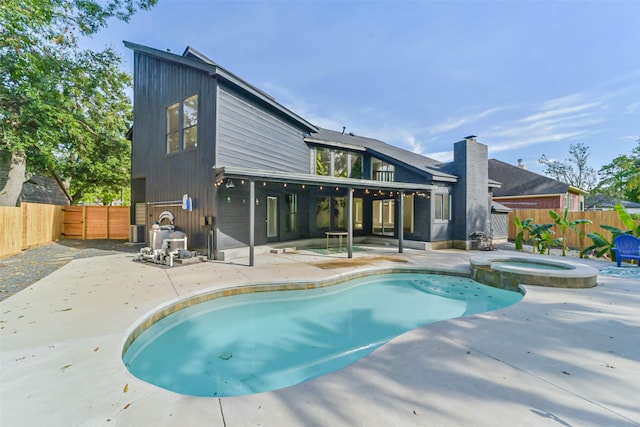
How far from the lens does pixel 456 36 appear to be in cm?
914

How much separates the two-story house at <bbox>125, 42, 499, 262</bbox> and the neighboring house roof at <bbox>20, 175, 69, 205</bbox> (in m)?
9.12

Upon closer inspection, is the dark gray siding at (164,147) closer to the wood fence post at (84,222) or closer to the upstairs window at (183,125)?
the upstairs window at (183,125)

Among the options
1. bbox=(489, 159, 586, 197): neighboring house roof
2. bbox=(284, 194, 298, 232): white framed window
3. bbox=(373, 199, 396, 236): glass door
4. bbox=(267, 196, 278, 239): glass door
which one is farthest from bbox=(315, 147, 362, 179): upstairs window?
bbox=(489, 159, 586, 197): neighboring house roof

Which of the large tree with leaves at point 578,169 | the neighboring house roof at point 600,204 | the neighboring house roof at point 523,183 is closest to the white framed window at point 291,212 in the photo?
the neighboring house roof at point 523,183

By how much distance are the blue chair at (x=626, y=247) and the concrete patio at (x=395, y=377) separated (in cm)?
432

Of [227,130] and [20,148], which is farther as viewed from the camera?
[20,148]

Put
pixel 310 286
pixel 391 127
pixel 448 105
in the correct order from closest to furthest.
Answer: pixel 310 286
pixel 448 105
pixel 391 127

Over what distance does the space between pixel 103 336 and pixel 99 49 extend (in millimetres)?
16060

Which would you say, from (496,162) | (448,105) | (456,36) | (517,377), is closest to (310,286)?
(517,377)

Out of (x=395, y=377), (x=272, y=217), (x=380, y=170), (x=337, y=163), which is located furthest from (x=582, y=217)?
(x=395, y=377)

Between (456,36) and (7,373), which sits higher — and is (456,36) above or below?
above

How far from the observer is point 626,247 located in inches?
276

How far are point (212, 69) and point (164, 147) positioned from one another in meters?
3.65

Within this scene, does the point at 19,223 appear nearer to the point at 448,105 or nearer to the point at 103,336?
the point at 103,336
